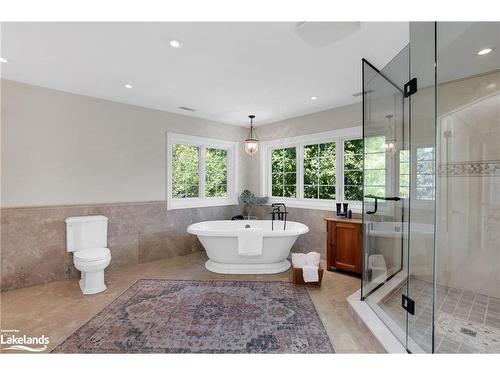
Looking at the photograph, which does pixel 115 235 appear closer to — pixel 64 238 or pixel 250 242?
pixel 64 238

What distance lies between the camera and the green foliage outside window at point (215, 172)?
15.8 feet

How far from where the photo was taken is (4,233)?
2850 millimetres

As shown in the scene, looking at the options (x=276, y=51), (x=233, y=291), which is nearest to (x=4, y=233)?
(x=233, y=291)

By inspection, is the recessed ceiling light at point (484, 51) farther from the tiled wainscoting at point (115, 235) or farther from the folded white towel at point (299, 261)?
the folded white towel at point (299, 261)

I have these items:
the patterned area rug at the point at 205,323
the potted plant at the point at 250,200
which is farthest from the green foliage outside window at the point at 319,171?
the patterned area rug at the point at 205,323

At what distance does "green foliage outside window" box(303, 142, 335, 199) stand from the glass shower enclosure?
1430mm

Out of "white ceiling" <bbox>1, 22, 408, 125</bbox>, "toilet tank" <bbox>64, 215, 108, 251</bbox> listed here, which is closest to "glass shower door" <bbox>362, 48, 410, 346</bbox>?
"white ceiling" <bbox>1, 22, 408, 125</bbox>

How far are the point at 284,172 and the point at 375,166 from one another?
2.27 metres

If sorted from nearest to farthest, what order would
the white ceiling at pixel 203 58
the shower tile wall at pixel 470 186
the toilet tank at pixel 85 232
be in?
the white ceiling at pixel 203 58
the shower tile wall at pixel 470 186
the toilet tank at pixel 85 232

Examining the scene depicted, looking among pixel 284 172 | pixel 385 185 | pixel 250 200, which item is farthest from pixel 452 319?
pixel 250 200

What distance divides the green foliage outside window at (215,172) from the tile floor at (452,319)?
3.45 meters

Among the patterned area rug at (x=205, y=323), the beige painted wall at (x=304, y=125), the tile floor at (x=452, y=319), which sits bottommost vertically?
the patterned area rug at (x=205, y=323)

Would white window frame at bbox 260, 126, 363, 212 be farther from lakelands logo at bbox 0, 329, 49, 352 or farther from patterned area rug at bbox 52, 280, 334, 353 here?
lakelands logo at bbox 0, 329, 49, 352
